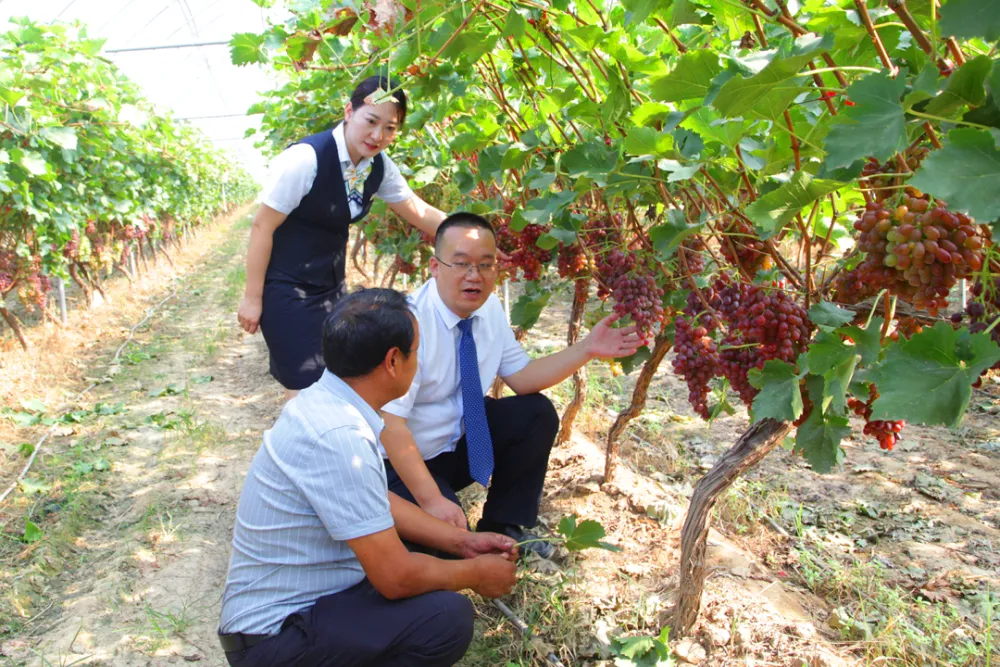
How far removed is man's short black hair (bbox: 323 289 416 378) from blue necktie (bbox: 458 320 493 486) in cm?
70

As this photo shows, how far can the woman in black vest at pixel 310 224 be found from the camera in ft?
8.77

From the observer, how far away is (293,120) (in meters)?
5.75

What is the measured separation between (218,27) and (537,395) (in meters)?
15.6

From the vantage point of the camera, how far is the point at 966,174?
886 mm

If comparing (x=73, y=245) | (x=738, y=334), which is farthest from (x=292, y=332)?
(x=73, y=245)

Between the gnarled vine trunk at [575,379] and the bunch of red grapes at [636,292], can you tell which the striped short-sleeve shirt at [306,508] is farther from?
the gnarled vine trunk at [575,379]

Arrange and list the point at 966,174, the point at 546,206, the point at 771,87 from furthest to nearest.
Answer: the point at 546,206 < the point at 771,87 < the point at 966,174

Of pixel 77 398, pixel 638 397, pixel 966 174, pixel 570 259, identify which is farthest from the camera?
pixel 77 398

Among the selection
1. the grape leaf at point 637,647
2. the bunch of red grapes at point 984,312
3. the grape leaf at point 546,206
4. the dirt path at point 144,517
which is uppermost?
the grape leaf at point 546,206

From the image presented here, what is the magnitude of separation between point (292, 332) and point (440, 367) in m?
0.68

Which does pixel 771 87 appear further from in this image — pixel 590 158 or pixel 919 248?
pixel 590 158

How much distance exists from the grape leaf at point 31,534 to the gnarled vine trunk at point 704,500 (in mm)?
2632

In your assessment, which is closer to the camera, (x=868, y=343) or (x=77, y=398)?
(x=868, y=343)

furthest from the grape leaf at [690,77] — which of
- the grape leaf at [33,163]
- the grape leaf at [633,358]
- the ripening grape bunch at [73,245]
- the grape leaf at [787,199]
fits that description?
the ripening grape bunch at [73,245]
